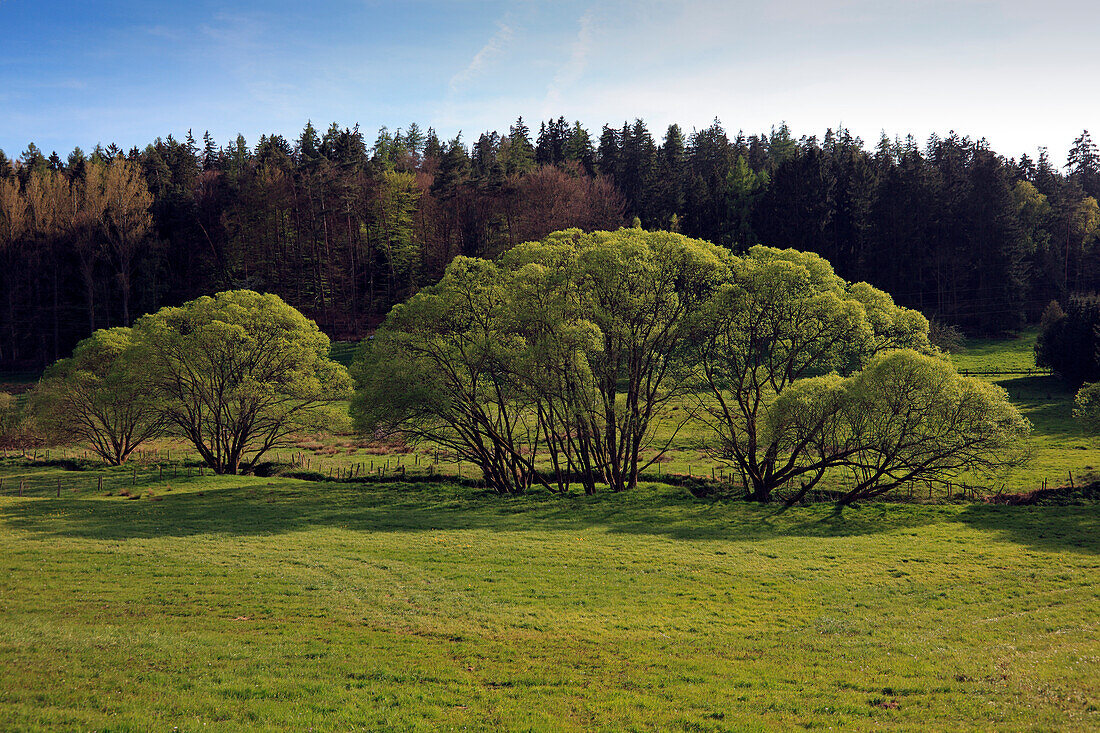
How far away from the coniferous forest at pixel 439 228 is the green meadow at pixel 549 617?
70.7 m

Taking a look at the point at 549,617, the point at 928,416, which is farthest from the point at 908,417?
the point at 549,617

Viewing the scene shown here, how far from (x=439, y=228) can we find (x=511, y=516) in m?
89.6

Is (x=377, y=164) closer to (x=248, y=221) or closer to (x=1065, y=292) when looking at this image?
(x=248, y=221)

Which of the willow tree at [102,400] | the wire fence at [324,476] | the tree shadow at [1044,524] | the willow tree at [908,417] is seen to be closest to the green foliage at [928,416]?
the willow tree at [908,417]

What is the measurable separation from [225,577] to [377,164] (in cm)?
11870


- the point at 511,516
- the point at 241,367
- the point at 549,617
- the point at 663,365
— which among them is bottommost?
the point at 511,516

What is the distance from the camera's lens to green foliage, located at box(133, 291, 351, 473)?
53.6m

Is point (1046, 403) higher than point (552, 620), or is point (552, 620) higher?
point (1046, 403)

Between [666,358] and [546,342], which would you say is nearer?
[546,342]

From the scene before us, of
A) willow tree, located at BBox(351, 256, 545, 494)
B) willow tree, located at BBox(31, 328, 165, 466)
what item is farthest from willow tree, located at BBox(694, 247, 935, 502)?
willow tree, located at BBox(31, 328, 165, 466)

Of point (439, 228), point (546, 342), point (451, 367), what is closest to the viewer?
point (546, 342)

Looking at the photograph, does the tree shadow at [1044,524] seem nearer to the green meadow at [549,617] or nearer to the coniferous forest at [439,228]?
the green meadow at [549,617]

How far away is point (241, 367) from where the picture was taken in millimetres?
54281

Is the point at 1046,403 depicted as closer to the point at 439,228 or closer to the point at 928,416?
the point at 928,416
